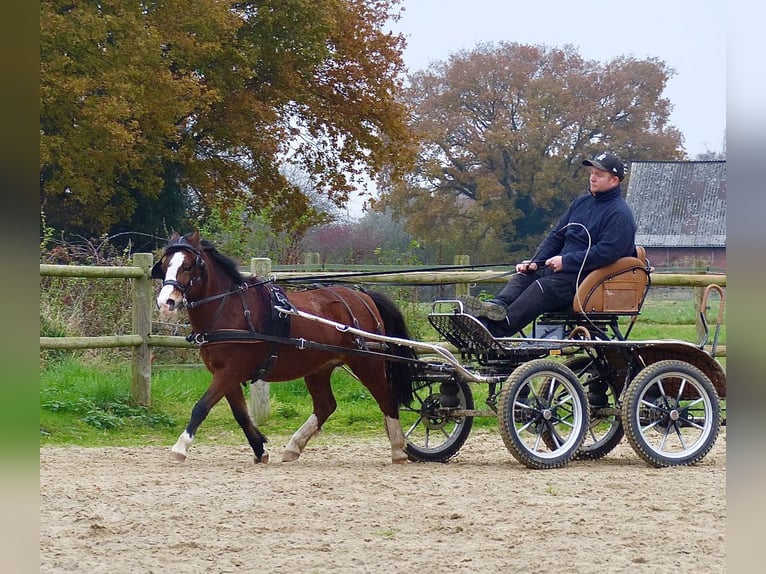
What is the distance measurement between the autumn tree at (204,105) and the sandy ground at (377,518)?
1167 centimetres

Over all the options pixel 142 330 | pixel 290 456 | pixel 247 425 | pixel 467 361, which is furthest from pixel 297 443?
pixel 142 330

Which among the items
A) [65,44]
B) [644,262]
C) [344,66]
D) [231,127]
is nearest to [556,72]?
[344,66]

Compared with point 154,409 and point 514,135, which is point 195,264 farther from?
point 514,135

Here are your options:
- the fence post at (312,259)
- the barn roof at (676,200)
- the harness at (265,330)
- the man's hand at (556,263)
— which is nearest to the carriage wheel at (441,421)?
the harness at (265,330)

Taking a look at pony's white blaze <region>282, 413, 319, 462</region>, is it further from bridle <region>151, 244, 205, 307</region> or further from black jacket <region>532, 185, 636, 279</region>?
black jacket <region>532, 185, 636, 279</region>

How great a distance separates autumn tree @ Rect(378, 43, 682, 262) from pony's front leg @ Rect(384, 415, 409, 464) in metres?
33.8

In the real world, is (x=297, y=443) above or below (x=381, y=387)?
below

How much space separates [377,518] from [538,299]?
8.57 ft

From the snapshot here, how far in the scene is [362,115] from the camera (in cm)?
2714

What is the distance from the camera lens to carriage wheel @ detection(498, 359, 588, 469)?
6773 mm

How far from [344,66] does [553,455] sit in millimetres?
21400

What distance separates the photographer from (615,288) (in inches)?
285
